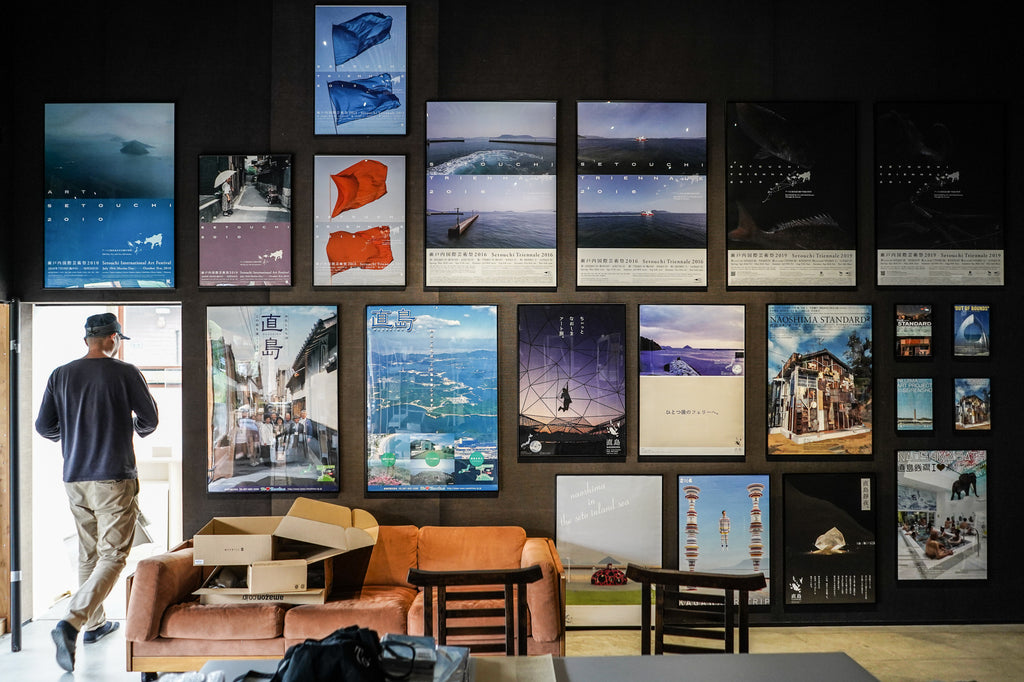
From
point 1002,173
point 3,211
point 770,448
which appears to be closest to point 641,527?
point 770,448

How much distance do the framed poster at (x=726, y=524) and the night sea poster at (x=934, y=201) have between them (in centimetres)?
158

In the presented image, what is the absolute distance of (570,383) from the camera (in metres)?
4.13

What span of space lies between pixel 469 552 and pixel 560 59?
3059mm

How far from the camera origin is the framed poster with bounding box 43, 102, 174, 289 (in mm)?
4129

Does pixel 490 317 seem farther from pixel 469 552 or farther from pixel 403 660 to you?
pixel 403 660

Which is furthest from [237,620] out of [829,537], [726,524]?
[829,537]

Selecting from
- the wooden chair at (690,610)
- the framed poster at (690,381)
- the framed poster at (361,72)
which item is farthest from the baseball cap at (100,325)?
the wooden chair at (690,610)

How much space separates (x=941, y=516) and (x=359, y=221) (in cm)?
408

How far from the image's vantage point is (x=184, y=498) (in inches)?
163

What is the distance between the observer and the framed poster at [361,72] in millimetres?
4137

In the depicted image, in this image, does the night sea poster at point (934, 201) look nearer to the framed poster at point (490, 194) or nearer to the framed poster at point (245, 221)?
the framed poster at point (490, 194)

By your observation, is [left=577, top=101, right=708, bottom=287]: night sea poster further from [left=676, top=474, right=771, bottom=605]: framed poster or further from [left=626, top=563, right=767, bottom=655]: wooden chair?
[left=626, top=563, right=767, bottom=655]: wooden chair

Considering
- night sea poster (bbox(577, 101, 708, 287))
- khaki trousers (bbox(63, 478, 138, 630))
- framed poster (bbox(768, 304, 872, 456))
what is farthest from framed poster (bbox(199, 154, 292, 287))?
framed poster (bbox(768, 304, 872, 456))

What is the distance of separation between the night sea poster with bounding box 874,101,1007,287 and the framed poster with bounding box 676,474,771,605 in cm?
158
